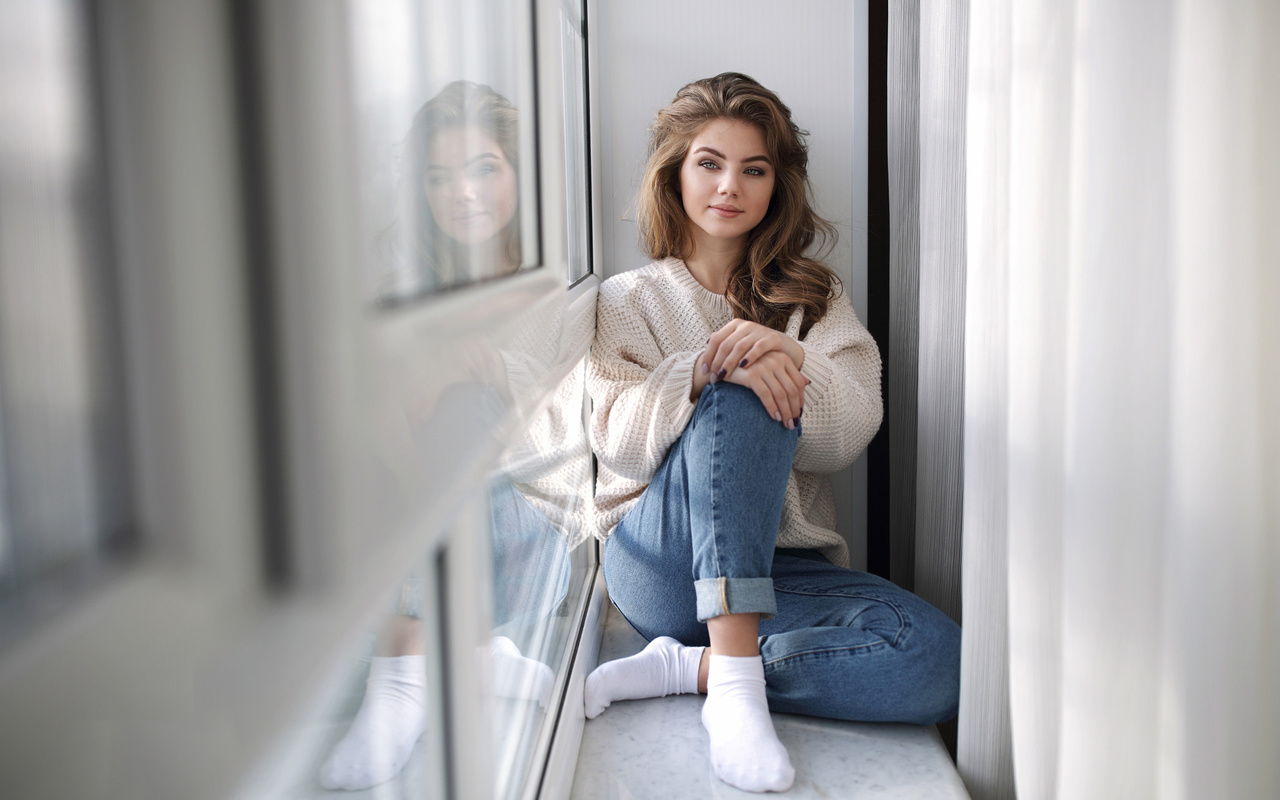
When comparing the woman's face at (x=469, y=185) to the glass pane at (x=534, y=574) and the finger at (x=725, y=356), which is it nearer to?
the glass pane at (x=534, y=574)

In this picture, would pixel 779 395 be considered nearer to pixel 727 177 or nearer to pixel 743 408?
pixel 743 408

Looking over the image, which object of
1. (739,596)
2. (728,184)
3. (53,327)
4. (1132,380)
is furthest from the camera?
(728,184)

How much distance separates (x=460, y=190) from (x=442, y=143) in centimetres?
4

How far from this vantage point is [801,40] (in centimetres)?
153

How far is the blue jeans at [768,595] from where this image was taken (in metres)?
1.05

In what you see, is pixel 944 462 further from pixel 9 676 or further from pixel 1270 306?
pixel 9 676

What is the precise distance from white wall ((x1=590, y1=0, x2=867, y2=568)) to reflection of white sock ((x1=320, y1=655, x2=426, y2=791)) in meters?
1.20

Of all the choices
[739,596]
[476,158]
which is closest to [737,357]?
[739,596]

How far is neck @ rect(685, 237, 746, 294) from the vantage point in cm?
144

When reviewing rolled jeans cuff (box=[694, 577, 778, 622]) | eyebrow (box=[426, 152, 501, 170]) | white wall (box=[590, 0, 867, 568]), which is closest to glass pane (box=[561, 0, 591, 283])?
white wall (box=[590, 0, 867, 568])

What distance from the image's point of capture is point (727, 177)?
1.36m

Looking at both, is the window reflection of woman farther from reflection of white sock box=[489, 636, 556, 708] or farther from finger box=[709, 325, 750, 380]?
finger box=[709, 325, 750, 380]

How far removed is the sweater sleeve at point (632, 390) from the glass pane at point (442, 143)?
20.4 inches

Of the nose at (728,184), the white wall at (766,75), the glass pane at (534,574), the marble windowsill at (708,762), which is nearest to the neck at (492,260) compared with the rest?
the glass pane at (534,574)
